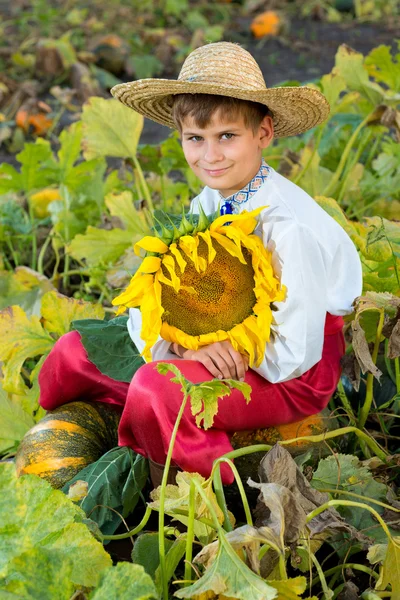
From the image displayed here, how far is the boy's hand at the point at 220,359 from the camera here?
6.21 feet

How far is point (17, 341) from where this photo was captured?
2334 mm

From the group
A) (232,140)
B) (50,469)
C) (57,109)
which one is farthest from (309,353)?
(57,109)

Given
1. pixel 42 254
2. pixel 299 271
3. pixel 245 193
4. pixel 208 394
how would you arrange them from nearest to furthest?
pixel 208 394, pixel 299 271, pixel 245 193, pixel 42 254

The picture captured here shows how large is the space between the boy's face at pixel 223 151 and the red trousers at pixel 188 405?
0.40 metres

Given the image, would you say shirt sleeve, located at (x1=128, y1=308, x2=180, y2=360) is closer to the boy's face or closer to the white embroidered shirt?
the white embroidered shirt

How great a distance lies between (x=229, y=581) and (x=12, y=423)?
3.73 feet

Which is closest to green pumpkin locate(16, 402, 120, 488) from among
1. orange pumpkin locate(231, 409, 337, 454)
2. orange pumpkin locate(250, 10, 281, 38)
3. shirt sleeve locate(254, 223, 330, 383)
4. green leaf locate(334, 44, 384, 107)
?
orange pumpkin locate(231, 409, 337, 454)

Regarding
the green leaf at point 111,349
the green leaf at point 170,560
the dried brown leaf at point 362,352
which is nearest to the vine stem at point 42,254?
the green leaf at point 111,349

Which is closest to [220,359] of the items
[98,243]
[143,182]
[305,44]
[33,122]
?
[98,243]

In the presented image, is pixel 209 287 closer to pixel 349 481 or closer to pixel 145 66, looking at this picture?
pixel 349 481

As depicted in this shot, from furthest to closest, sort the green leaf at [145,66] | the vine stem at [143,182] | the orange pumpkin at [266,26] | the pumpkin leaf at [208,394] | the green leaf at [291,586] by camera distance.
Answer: the orange pumpkin at [266,26], the green leaf at [145,66], the vine stem at [143,182], the pumpkin leaf at [208,394], the green leaf at [291,586]

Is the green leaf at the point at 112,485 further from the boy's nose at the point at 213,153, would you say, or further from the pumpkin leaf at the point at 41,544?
the boy's nose at the point at 213,153

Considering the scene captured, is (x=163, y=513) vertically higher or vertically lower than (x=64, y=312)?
higher

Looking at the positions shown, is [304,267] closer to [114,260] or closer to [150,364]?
[150,364]
